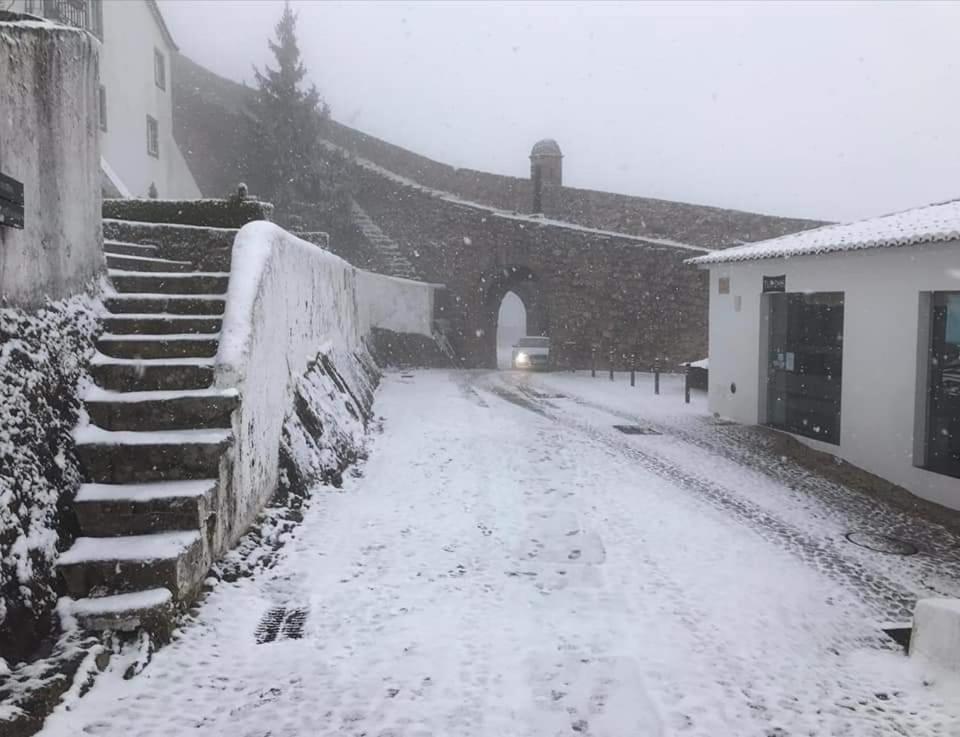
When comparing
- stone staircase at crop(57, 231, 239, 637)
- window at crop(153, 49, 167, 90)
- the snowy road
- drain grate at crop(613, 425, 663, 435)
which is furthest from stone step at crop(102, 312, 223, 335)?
window at crop(153, 49, 167, 90)

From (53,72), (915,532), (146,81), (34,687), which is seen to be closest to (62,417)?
(34,687)

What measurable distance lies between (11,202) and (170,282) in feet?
6.77

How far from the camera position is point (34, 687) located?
331 centimetres

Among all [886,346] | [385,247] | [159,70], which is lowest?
[886,346]

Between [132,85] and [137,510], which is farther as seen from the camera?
[132,85]

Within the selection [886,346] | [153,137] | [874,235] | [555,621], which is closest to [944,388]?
[886,346]

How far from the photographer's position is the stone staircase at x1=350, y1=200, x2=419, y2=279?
26422mm

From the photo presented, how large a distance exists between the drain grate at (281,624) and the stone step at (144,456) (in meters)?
0.96

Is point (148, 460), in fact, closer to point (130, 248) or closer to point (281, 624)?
point (281, 624)

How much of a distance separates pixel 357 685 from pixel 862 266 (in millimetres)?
8452

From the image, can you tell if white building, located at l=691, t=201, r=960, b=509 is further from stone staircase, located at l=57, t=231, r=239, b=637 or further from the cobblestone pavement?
stone staircase, located at l=57, t=231, r=239, b=637

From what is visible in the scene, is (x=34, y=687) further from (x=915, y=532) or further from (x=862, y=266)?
(x=862, y=266)

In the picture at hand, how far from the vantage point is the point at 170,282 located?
6.34 meters

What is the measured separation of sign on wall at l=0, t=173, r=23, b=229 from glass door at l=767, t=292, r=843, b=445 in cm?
960
